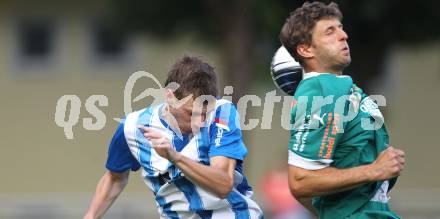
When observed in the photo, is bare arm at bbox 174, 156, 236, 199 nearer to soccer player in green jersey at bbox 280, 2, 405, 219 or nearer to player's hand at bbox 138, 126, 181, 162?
player's hand at bbox 138, 126, 181, 162

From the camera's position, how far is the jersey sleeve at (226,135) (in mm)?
5309

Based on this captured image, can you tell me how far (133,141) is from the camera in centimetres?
569

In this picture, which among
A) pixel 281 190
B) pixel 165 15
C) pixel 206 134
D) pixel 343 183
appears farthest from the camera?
pixel 165 15

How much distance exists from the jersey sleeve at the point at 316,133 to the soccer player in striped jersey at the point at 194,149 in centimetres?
48

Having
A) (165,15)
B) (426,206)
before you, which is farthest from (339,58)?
(426,206)

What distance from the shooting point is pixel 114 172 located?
5.88 meters

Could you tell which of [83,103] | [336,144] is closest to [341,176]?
[336,144]

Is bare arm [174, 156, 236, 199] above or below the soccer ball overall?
below

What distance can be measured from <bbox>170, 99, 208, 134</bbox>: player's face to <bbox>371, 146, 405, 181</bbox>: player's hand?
100 centimetres

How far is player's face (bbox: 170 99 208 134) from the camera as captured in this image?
5.29m

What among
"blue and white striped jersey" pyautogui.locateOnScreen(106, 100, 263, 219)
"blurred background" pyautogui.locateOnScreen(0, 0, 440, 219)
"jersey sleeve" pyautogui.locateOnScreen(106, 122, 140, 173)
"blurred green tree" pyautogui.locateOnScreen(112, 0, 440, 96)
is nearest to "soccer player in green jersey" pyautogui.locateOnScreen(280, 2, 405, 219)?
"blue and white striped jersey" pyautogui.locateOnScreen(106, 100, 263, 219)

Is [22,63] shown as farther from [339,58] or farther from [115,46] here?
[339,58]

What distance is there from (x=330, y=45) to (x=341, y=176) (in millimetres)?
666

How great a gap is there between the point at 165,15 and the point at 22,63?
8117 millimetres
